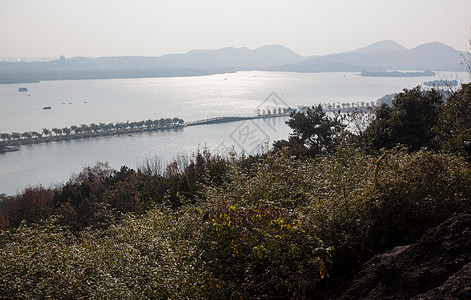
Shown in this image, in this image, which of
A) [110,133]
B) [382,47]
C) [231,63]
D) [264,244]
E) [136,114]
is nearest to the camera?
[264,244]

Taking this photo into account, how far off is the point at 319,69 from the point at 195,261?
146 m

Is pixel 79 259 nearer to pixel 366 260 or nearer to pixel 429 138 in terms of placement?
pixel 366 260

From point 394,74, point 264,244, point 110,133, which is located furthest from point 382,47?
point 264,244

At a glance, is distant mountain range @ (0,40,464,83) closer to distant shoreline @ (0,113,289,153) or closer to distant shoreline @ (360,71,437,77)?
distant shoreline @ (360,71,437,77)

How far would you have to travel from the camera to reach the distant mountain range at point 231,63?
398 feet

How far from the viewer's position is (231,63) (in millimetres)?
178750

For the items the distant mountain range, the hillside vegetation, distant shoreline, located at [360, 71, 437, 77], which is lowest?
the hillside vegetation

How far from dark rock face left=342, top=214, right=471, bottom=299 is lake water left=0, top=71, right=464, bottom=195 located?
12057mm

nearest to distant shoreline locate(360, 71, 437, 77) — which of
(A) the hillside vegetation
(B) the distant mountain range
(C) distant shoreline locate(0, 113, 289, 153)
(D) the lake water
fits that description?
(D) the lake water

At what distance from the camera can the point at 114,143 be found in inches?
2144

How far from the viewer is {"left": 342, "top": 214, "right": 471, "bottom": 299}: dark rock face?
7.06ft

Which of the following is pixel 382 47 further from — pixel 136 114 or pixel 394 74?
pixel 136 114

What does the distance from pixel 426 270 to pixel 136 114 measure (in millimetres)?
74465

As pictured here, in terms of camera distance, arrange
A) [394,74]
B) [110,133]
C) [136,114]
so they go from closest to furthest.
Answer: [110,133], [136,114], [394,74]
